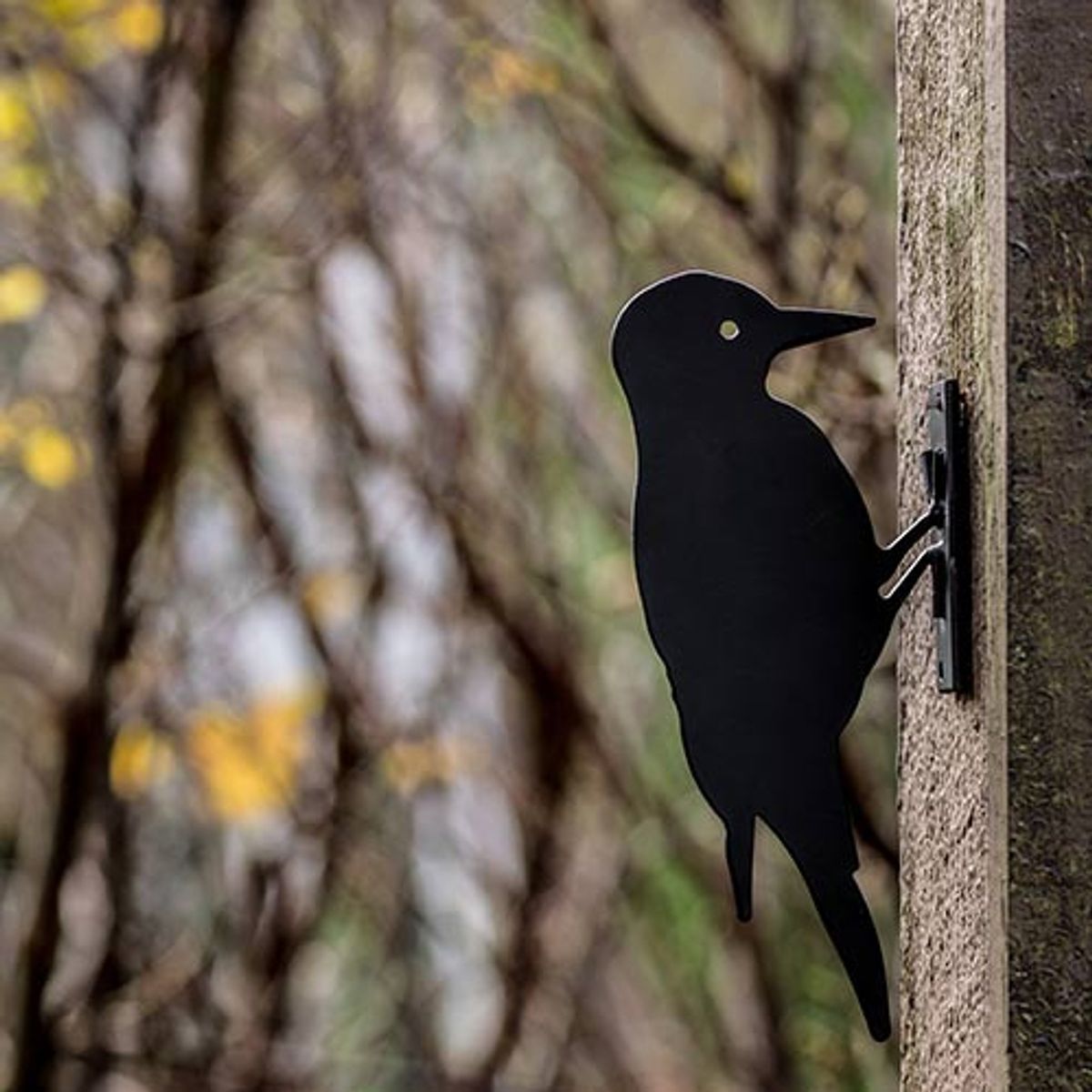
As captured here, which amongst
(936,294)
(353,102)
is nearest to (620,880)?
(353,102)

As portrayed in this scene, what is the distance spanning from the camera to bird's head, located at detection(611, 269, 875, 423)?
2.96ft

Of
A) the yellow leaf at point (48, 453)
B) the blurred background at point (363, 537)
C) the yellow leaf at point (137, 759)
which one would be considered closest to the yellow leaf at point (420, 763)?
the blurred background at point (363, 537)

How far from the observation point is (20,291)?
2.48 meters

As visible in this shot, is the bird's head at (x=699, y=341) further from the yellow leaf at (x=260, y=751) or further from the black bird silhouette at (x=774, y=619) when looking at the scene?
the yellow leaf at (x=260, y=751)

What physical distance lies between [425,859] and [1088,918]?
1.78m

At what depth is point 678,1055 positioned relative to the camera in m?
2.47

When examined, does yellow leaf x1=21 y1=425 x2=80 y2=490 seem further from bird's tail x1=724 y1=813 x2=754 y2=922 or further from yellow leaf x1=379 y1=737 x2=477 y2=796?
bird's tail x1=724 y1=813 x2=754 y2=922

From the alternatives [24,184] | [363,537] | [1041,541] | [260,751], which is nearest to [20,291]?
[24,184]

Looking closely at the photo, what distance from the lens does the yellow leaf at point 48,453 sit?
2500 mm

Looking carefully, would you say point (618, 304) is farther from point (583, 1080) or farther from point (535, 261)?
point (583, 1080)

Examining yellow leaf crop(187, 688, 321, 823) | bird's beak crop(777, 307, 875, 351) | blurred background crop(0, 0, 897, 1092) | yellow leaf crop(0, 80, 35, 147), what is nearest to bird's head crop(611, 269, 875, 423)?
bird's beak crop(777, 307, 875, 351)

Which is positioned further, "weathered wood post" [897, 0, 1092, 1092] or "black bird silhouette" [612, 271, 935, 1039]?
"black bird silhouette" [612, 271, 935, 1039]

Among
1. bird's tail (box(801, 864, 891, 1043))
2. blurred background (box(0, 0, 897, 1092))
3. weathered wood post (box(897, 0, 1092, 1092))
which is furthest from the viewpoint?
blurred background (box(0, 0, 897, 1092))

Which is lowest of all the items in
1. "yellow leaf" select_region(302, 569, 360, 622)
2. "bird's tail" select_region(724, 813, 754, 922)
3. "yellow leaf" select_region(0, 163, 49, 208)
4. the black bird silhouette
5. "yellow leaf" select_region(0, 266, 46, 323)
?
"yellow leaf" select_region(302, 569, 360, 622)
